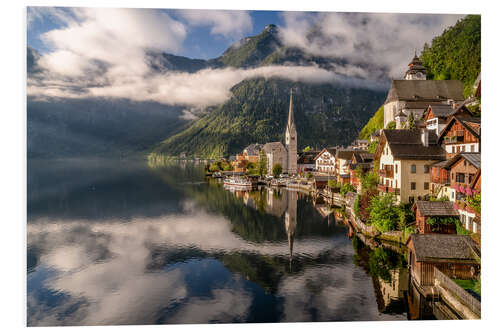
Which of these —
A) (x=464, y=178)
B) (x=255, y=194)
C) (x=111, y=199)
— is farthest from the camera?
(x=255, y=194)

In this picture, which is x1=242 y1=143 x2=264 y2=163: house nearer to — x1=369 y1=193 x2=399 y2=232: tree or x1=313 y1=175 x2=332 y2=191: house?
x1=313 y1=175 x2=332 y2=191: house

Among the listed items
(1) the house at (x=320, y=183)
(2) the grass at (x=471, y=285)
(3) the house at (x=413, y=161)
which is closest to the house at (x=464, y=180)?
(2) the grass at (x=471, y=285)

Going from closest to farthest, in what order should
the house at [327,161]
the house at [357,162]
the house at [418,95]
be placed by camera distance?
1. the house at [357,162]
2. the house at [418,95]
3. the house at [327,161]

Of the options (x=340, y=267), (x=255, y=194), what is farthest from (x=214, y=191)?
(x=340, y=267)

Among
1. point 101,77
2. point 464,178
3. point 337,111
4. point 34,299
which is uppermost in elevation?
point 337,111

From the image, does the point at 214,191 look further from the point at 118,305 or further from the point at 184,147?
the point at 184,147

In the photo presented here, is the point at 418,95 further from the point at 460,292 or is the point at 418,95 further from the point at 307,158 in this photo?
the point at 307,158

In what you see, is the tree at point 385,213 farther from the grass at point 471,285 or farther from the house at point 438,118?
the grass at point 471,285
